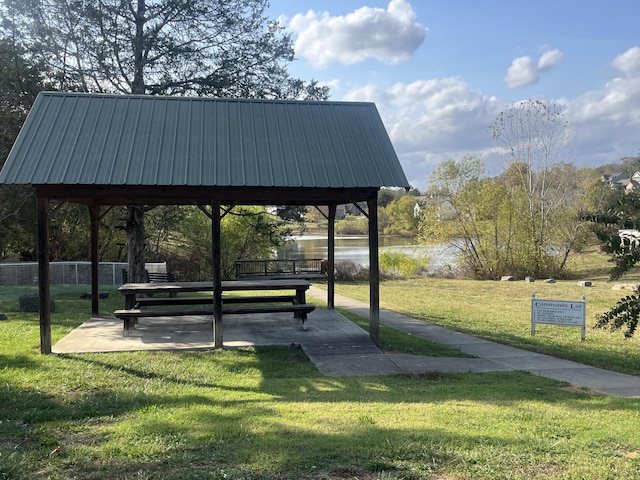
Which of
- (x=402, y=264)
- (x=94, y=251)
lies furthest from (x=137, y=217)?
(x=402, y=264)

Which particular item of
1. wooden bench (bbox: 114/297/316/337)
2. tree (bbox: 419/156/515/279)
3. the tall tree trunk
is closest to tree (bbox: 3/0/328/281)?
the tall tree trunk

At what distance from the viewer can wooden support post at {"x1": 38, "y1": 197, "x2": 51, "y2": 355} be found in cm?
787

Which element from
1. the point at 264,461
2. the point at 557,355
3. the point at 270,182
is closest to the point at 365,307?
the point at 557,355

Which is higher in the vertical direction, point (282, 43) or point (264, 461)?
point (282, 43)

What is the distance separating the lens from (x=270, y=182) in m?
8.22

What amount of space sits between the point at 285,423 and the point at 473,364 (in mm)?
4233

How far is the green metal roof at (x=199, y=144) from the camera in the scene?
798 centimetres

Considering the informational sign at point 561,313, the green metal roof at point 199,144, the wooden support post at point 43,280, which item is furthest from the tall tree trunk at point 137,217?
the informational sign at point 561,313

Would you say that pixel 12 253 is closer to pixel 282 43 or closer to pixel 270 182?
pixel 282 43

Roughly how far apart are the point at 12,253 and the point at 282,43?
72.4ft

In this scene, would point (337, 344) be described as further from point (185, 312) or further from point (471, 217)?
point (471, 217)

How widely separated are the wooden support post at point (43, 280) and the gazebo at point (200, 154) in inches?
0.6

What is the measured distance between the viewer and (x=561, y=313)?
10.6m

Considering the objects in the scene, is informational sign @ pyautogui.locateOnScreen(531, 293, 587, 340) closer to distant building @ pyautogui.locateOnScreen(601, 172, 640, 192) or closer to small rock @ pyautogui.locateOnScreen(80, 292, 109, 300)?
distant building @ pyautogui.locateOnScreen(601, 172, 640, 192)
